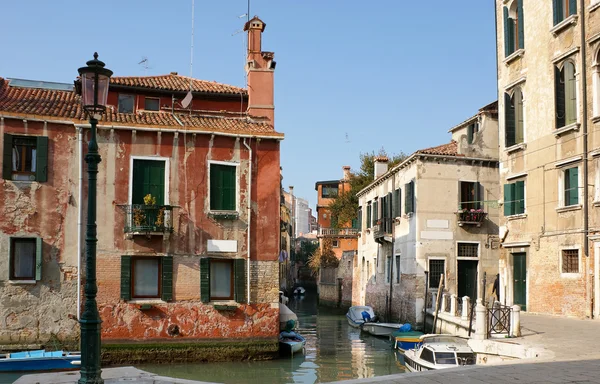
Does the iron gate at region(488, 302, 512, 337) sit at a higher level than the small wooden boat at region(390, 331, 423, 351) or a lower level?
higher

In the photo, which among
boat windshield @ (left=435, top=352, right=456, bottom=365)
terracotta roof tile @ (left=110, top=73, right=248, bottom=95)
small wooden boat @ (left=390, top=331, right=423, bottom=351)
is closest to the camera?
boat windshield @ (left=435, top=352, right=456, bottom=365)

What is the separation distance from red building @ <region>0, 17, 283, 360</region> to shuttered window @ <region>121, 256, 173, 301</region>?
0.09 ft

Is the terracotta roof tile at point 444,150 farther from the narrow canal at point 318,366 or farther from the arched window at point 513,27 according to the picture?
the narrow canal at point 318,366

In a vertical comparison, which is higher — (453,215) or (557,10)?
(557,10)

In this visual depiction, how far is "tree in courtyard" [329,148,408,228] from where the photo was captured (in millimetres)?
50469

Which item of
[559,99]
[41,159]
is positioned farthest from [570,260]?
[41,159]

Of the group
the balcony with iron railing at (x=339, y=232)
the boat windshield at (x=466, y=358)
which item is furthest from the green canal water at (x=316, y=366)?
the balcony with iron railing at (x=339, y=232)

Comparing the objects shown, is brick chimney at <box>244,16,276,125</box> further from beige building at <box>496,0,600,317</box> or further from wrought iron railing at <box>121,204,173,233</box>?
beige building at <box>496,0,600,317</box>

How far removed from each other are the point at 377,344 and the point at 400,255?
480 centimetres

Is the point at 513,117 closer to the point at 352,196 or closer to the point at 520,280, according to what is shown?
the point at 520,280

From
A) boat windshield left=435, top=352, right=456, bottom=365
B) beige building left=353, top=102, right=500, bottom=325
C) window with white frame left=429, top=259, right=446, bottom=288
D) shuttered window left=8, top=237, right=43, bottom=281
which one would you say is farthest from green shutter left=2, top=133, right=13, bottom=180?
window with white frame left=429, top=259, right=446, bottom=288

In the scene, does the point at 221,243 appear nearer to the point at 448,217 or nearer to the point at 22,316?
the point at 22,316

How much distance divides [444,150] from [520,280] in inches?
293

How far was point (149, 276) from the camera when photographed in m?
18.7
